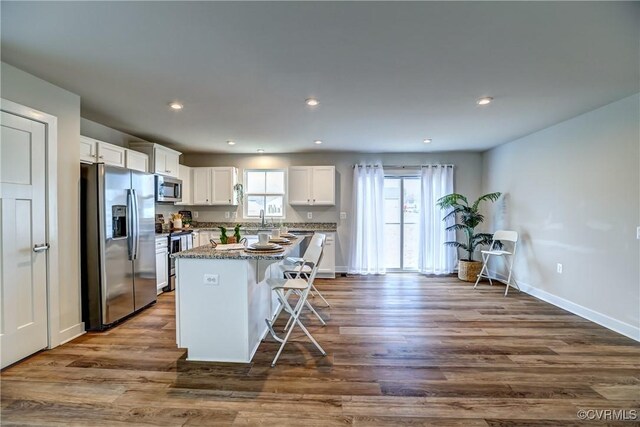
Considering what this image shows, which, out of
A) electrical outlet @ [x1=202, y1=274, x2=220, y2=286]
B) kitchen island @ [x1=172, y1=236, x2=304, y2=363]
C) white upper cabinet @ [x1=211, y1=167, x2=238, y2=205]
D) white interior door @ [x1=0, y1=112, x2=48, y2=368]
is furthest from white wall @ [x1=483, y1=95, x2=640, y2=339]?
white interior door @ [x1=0, y1=112, x2=48, y2=368]

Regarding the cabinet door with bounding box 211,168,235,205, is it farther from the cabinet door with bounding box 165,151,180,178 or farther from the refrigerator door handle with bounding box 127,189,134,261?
the refrigerator door handle with bounding box 127,189,134,261

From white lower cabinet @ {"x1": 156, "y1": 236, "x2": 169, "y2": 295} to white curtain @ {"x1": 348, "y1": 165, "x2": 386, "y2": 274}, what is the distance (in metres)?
3.29

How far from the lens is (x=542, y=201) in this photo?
4195 mm

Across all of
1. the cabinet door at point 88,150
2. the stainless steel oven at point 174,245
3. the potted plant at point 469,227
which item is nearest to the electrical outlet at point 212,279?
the cabinet door at point 88,150

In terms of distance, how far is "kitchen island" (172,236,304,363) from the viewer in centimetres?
243

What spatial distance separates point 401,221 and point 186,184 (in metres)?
4.20

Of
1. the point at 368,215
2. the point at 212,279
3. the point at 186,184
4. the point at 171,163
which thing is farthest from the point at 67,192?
the point at 368,215

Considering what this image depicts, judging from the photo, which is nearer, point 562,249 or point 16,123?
point 16,123

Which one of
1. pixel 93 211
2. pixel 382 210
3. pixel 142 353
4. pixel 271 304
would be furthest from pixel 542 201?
pixel 93 211

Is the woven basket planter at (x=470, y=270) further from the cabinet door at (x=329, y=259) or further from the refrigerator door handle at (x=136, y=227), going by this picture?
the refrigerator door handle at (x=136, y=227)

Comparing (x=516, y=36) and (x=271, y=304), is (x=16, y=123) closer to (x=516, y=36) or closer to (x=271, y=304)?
(x=271, y=304)

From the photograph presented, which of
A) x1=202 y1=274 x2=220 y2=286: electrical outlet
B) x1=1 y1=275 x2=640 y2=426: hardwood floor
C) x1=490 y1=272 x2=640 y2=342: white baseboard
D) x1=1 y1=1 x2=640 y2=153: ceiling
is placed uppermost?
x1=1 y1=1 x2=640 y2=153: ceiling

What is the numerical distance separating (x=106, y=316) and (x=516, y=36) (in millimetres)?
4262

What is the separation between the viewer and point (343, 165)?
5.88 metres
